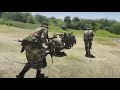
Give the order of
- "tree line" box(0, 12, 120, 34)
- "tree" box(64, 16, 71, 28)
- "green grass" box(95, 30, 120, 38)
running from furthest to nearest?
"green grass" box(95, 30, 120, 38) → "tree" box(64, 16, 71, 28) → "tree line" box(0, 12, 120, 34)

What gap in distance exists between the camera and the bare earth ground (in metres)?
8.53

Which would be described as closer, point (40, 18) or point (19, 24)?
point (40, 18)

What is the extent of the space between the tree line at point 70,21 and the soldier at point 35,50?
0.30 metres

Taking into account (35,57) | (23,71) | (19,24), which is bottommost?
(23,71)

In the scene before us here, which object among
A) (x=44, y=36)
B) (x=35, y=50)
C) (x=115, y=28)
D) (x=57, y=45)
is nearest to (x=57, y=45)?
(x=57, y=45)

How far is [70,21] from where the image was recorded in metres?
8.84

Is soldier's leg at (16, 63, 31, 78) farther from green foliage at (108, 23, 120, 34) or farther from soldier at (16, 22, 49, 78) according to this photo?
green foliage at (108, 23, 120, 34)

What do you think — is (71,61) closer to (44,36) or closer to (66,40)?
(66,40)

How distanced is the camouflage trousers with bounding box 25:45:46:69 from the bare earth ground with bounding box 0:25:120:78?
108 mm

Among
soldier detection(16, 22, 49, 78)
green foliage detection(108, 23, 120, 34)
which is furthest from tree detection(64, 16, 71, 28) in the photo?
green foliage detection(108, 23, 120, 34)

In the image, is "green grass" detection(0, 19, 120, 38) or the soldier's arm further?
"green grass" detection(0, 19, 120, 38)

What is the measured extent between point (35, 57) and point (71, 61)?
34.6 inches
